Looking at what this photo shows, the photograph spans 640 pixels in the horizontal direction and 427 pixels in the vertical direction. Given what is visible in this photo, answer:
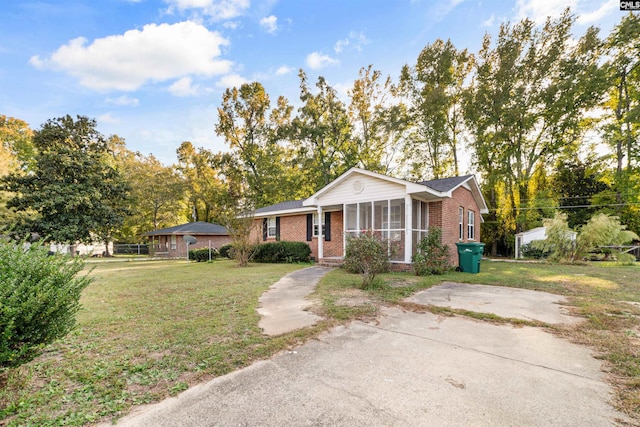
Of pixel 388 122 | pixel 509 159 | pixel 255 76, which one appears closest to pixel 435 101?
pixel 388 122

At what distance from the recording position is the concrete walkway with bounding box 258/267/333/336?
4.31 m

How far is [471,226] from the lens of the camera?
14992 mm

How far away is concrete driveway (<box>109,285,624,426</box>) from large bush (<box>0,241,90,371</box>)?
1211mm

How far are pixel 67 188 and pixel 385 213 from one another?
21629 millimetres

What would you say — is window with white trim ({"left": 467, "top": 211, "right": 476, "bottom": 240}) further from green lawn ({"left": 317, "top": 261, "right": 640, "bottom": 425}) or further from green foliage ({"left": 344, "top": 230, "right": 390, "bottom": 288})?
green foliage ({"left": 344, "top": 230, "right": 390, "bottom": 288})

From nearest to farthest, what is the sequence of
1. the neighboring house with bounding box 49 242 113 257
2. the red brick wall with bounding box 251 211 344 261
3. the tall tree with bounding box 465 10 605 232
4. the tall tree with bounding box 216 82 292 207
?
the neighboring house with bounding box 49 242 113 257 → the red brick wall with bounding box 251 211 344 261 → the tall tree with bounding box 465 10 605 232 → the tall tree with bounding box 216 82 292 207

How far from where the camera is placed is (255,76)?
1041 inches

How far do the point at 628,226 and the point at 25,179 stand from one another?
44296 millimetres

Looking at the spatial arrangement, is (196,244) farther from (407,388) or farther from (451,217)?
(407,388)

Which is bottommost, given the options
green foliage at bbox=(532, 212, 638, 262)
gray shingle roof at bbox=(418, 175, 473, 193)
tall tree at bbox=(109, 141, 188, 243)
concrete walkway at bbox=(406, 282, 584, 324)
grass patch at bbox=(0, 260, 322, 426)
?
concrete walkway at bbox=(406, 282, 584, 324)

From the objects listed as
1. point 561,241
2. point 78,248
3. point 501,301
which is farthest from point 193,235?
point 561,241

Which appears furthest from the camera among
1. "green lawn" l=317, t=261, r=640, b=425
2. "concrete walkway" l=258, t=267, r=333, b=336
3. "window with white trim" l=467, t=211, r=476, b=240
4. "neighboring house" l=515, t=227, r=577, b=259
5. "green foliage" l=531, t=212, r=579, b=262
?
"neighboring house" l=515, t=227, r=577, b=259

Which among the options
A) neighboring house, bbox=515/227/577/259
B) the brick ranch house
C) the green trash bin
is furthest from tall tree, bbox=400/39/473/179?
the green trash bin

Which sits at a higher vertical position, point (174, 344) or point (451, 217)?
point (451, 217)
